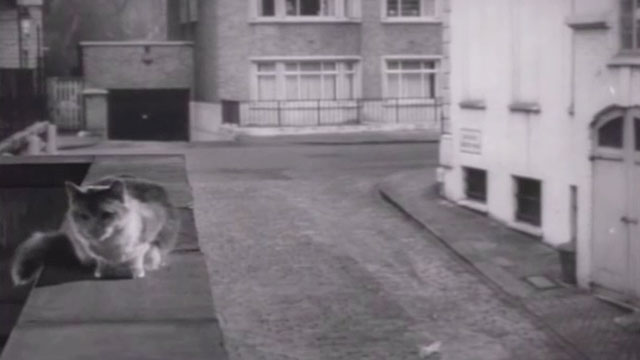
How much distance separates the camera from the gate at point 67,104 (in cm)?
4891

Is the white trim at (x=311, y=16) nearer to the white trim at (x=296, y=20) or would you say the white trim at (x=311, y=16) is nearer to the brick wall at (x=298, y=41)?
the white trim at (x=296, y=20)

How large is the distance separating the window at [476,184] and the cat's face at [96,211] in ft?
54.2

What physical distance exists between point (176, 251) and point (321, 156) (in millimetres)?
28818

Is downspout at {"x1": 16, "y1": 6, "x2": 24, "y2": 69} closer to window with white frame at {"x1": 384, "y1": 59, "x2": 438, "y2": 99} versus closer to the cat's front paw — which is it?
window with white frame at {"x1": 384, "y1": 59, "x2": 438, "y2": 99}

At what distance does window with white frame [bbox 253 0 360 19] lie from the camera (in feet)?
157

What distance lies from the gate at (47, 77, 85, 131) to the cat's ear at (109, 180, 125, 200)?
4300cm

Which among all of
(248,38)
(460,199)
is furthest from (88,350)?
(248,38)

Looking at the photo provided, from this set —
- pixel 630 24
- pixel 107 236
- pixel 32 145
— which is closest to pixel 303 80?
pixel 32 145

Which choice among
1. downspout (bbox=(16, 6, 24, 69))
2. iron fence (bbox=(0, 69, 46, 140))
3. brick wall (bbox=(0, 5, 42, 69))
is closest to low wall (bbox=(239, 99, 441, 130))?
brick wall (bbox=(0, 5, 42, 69))

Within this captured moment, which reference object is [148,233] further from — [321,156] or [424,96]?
[424,96]

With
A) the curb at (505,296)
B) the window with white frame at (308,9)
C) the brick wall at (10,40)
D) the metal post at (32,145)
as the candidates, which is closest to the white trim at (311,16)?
the window with white frame at (308,9)

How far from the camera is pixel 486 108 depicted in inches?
863

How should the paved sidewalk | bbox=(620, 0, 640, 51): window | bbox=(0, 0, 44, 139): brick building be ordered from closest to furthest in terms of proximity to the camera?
the paved sidewalk < bbox=(620, 0, 640, 51): window < bbox=(0, 0, 44, 139): brick building

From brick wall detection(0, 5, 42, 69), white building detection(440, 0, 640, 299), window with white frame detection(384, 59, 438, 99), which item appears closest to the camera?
white building detection(440, 0, 640, 299)
